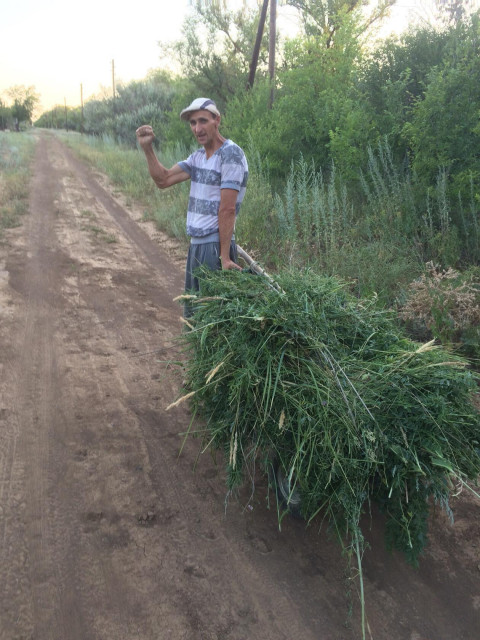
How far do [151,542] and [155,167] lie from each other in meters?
2.64

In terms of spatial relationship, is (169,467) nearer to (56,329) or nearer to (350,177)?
(56,329)

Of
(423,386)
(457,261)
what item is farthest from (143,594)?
(457,261)

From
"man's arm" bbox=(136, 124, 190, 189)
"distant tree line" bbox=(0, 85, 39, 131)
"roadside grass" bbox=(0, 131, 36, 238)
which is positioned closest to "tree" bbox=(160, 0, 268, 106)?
"roadside grass" bbox=(0, 131, 36, 238)

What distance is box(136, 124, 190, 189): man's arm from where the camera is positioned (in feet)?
11.4

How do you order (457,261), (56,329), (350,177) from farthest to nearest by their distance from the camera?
(350,177) → (457,261) → (56,329)

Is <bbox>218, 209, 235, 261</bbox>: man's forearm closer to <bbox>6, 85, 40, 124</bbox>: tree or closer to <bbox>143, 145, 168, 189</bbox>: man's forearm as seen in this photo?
<bbox>143, 145, 168, 189</bbox>: man's forearm

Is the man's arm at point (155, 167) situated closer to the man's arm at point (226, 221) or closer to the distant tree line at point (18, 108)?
the man's arm at point (226, 221)

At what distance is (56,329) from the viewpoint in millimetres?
4863

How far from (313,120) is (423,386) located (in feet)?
25.8

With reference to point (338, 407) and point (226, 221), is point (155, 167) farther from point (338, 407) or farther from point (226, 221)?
Answer: point (338, 407)

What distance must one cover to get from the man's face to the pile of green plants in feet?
4.10

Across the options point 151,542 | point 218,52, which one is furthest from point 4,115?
point 151,542

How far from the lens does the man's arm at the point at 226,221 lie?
3160mm

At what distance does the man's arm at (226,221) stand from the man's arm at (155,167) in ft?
1.91
